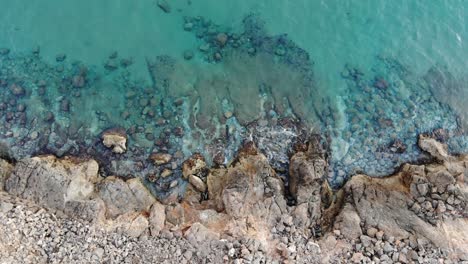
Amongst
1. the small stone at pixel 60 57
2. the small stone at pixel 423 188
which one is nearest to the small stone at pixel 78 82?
the small stone at pixel 60 57

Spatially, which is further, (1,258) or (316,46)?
(316,46)

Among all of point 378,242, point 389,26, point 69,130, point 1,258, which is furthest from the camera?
point 389,26

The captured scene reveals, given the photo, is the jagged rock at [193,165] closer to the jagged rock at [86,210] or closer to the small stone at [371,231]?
the jagged rock at [86,210]

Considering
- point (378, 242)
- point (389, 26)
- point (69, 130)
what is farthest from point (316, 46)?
point (69, 130)

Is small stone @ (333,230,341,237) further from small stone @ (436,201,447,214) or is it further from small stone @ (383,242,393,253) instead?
small stone @ (436,201,447,214)

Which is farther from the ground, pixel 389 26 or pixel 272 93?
pixel 389 26

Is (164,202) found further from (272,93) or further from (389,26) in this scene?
(389,26)

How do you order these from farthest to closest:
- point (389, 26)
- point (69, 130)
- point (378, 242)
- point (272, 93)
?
point (389, 26) < point (272, 93) < point (69, 130) < point (378, 242)
